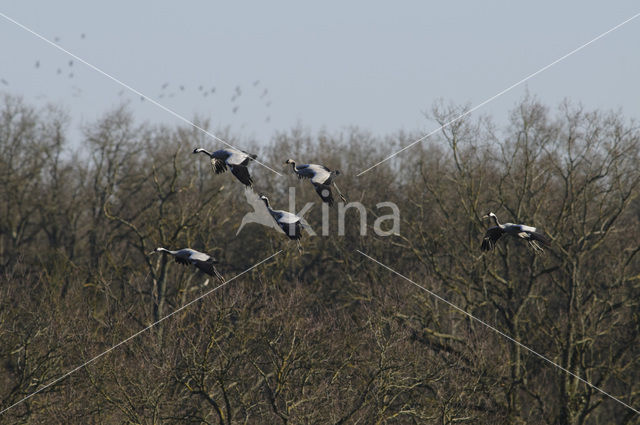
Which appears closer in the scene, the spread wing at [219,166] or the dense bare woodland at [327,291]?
the spread wing at [219,166]

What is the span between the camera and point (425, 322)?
126 feet

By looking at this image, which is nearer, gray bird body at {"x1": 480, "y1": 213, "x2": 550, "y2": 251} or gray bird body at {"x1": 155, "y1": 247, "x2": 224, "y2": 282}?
gray bird body at {"x1": 480, "y1": 213, "x2": 550, "y2": 251}

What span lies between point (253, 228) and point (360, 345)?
15790 mm

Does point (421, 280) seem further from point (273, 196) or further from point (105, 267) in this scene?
point (105, 267)

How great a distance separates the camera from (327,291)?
4725cm

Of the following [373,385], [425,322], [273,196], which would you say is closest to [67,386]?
[373,385]

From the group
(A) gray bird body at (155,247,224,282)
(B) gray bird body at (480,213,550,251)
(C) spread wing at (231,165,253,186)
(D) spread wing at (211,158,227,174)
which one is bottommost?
(B) gray bird body at (480,213,550,251)

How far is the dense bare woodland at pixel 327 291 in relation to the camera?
3141cm

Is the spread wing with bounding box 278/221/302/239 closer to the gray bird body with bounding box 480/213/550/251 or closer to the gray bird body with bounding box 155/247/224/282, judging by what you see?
the gray bird body with bounding box 155/247/224/282

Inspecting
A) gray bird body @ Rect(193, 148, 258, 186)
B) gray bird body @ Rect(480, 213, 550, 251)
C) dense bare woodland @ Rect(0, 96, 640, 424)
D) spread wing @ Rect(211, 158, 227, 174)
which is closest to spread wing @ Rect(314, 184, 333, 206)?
gray bird body @ Rect(193, 148, 258, 186)

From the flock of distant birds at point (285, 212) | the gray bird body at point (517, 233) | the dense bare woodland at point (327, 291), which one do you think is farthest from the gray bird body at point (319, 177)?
the dense bare woodland at point (327, 291)

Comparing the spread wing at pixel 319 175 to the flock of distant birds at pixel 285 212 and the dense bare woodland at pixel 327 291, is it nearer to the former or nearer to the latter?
the flock of distant birds at pixel 285 212

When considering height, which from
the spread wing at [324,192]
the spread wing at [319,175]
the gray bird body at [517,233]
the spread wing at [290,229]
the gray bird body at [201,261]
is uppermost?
the spread wing at [319,175]

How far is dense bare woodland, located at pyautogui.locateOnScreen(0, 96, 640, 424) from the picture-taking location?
31406mm
